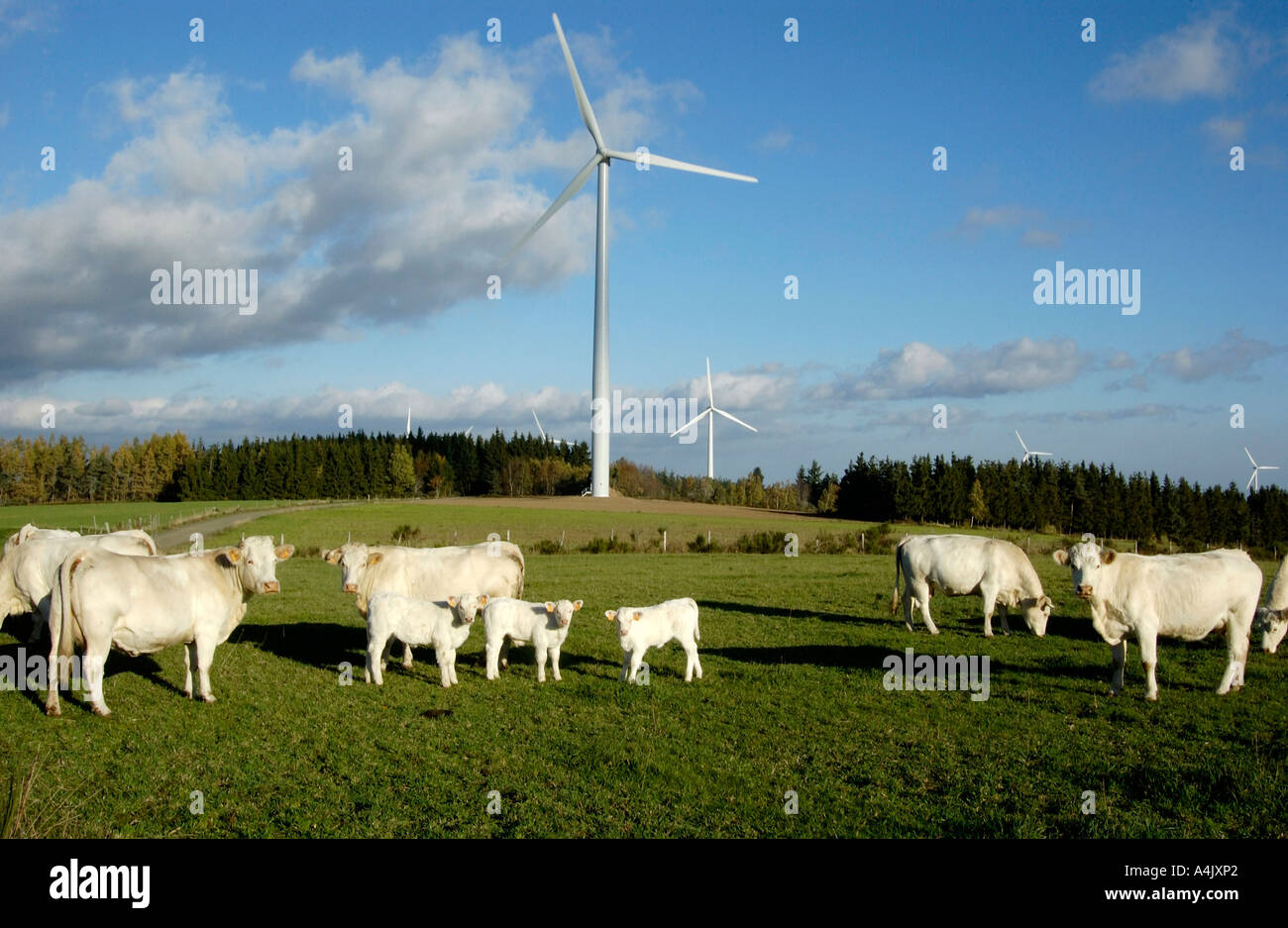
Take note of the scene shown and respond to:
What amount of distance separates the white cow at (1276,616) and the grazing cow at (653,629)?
366 inches

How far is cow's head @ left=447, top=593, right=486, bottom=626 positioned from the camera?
1134 cm

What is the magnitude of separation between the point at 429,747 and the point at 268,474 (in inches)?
4616

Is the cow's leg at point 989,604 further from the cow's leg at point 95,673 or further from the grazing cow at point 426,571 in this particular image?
the cow's leg at point 95,673

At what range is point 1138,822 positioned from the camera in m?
6.45

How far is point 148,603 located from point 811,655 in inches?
388

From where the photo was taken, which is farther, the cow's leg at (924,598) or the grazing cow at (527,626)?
the cow's leg at (924,598)

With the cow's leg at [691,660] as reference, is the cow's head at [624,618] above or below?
above

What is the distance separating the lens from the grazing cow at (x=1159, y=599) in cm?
1044

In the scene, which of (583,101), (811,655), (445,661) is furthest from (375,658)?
(583,101)

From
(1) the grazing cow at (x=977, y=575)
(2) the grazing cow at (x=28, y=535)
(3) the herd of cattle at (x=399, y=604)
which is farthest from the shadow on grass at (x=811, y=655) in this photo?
(2) the grazing cow at (x=28, y=535)

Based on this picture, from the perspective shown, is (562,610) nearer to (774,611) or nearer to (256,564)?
(256,564)

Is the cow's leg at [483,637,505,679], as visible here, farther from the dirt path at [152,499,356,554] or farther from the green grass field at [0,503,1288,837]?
the dirt path at [152,499,356,554]

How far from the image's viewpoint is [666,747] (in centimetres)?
844
